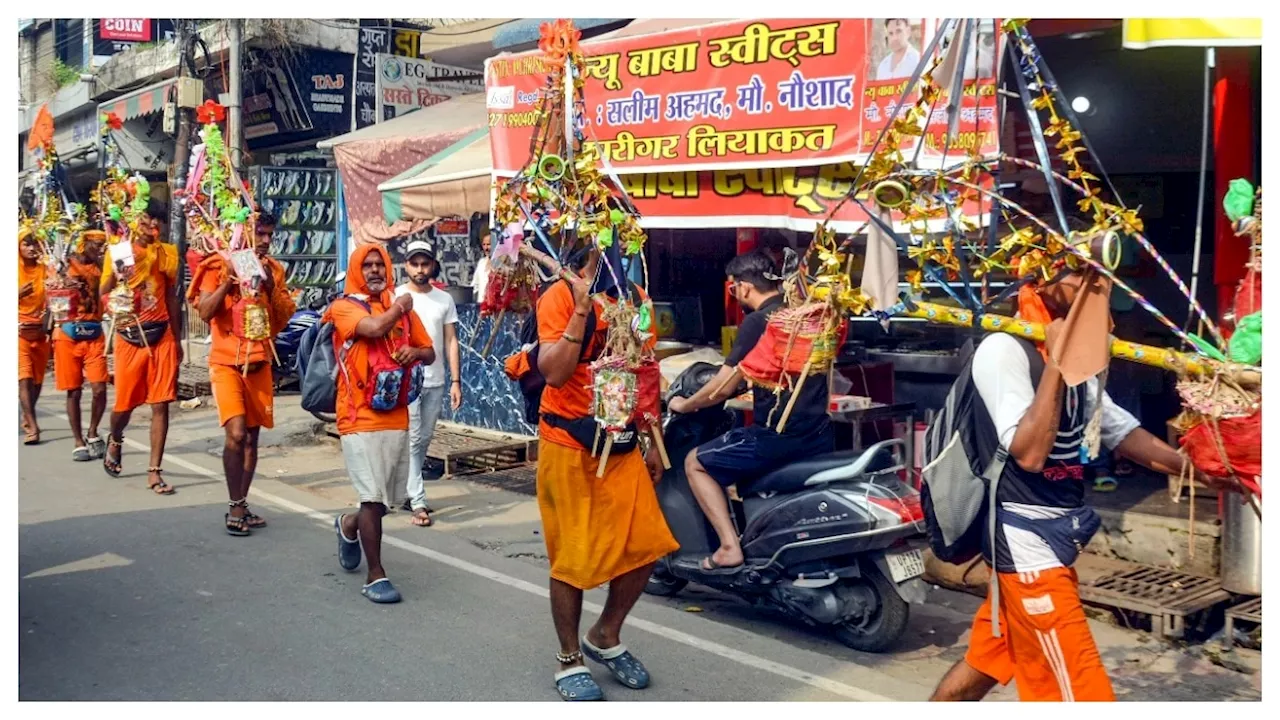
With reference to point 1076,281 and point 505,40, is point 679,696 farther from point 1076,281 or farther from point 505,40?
point 505,40

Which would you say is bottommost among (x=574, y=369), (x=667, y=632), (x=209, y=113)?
(x=667, y=632)

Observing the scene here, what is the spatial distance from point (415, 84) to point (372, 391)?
342 inches

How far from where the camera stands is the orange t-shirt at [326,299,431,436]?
5.77 metres

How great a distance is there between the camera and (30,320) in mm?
9969

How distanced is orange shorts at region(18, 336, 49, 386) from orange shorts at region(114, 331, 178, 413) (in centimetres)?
206

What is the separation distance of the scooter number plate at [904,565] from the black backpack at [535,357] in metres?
1.58

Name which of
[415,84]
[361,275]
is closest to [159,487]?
[361,275]

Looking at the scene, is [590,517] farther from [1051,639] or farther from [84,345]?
[84,345]

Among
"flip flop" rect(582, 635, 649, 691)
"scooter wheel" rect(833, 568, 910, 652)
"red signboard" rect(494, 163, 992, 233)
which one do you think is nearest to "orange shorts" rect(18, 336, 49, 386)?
"red signboard" rect(494, 163, 992, 233)

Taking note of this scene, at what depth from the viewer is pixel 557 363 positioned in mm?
4328

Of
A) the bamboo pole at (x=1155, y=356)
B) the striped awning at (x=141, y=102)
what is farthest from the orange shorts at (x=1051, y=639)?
the striped awning at (x=141, y=102)

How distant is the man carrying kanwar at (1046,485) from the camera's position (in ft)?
11.1

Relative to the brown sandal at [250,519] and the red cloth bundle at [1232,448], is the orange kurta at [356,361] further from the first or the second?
the red cloth bundle at [1232,448]

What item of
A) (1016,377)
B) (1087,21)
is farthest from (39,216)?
(1016,377)
